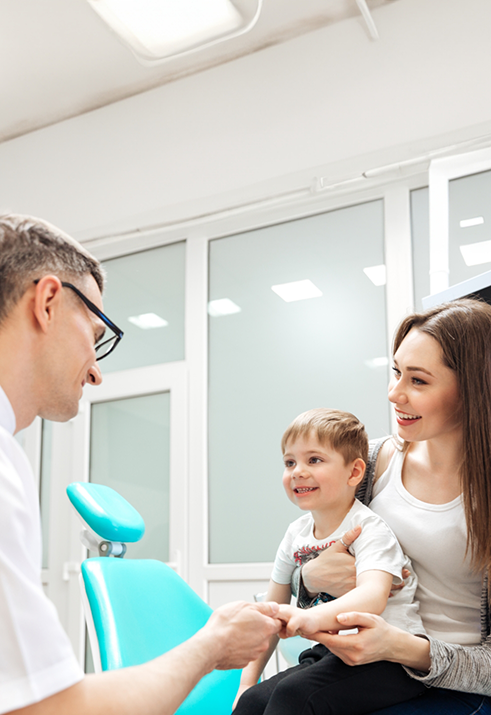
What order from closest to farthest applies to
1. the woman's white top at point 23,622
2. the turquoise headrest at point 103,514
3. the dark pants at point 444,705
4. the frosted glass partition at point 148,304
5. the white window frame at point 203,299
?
the woman's white top at point 23,622
the dark pants at point 444,705
the turquoise headrest at point 103,514
the white window frame at point 203,299
the frosted glass partition at point 148,304

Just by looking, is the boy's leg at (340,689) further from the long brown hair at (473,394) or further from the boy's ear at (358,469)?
the boy's ear at (358,469)

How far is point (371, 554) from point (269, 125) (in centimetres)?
291

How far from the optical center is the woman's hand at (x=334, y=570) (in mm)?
1330

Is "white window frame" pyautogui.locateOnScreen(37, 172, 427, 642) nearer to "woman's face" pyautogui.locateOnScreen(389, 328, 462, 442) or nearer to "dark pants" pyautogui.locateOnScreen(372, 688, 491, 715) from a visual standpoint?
"woman's face" pyautogui.locateOnScreen(389, 328, 462, 442)

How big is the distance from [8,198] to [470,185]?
3008 millimetres

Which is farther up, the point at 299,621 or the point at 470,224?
the point at 470,224

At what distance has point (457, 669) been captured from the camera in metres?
1.16

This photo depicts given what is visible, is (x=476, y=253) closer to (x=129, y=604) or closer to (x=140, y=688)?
(x=129, y=604)

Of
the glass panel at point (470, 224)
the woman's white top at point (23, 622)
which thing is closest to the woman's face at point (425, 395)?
the woman's white top at point (23, 622)

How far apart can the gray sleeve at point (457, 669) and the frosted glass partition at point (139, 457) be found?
8.82 ft

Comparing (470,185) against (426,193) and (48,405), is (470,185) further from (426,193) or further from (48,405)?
(48,405)

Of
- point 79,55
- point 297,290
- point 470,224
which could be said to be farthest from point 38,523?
point 79,55

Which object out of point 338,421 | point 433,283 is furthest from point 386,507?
point 433,283

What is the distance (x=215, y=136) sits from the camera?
3.83 meters
